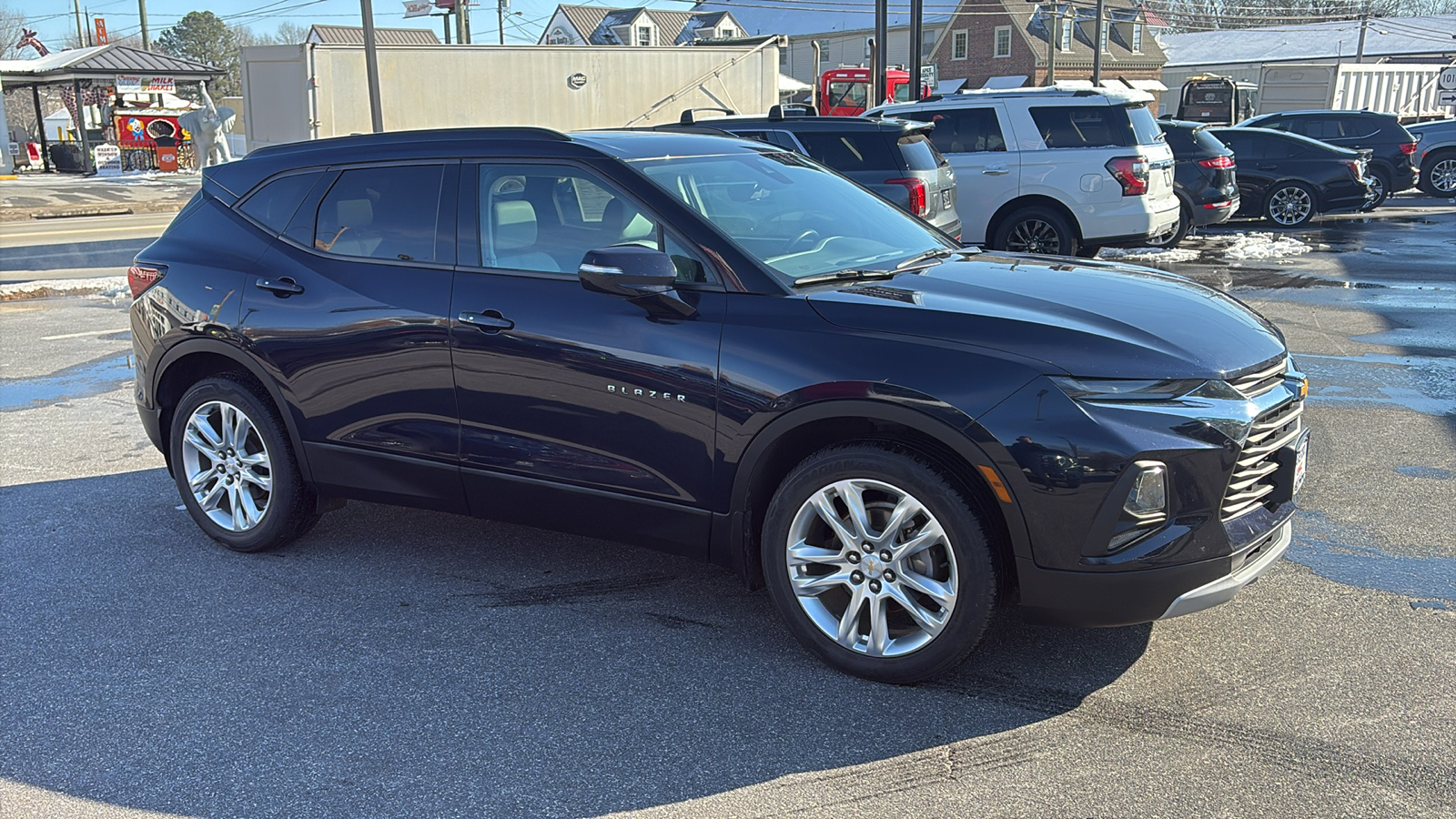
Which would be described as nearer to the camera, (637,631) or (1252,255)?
(637,631)

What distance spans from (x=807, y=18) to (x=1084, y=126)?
57.1m

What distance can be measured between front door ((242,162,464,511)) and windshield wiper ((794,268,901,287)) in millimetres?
1360

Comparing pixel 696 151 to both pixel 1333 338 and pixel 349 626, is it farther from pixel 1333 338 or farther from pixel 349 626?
pixel 1333 338

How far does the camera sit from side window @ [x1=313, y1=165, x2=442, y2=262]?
4566 millimetres

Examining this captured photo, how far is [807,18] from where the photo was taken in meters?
66.6

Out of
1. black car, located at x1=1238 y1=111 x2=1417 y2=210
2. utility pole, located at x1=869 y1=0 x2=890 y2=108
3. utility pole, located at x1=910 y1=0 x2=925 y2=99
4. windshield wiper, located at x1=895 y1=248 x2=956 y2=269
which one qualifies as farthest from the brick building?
windshield wiper, located at x1=895 y1=248 x2=956 y2=269

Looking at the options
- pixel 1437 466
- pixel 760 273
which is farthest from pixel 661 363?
pixel 1437 466

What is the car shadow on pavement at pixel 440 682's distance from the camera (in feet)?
10.7

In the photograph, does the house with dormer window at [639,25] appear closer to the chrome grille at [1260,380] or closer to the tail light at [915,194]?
the tail light at [915,194]

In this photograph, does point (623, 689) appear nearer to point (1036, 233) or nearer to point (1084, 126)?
point (1036, 233)

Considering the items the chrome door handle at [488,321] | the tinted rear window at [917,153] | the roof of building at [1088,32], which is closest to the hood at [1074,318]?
the chrome door handle at [488,321]

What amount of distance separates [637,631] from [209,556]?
2.08 meters

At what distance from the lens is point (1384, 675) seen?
12.2ft

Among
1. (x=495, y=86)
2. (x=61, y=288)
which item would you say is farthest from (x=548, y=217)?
(x=495, y=86)
